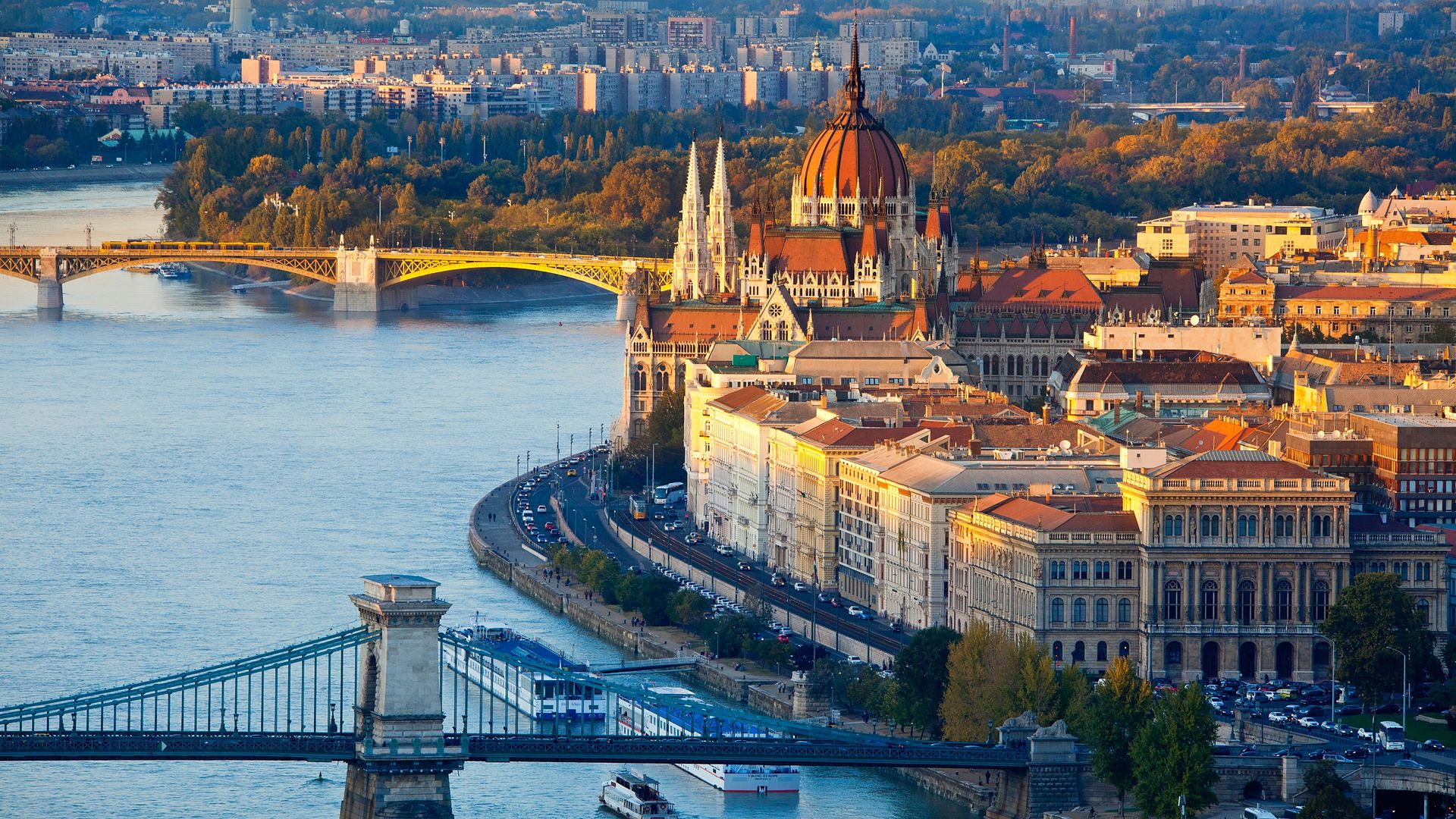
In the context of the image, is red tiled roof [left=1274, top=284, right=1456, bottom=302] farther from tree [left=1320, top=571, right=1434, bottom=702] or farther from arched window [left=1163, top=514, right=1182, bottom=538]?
tree [left=1320, top=571, right=1434, bottom=702]

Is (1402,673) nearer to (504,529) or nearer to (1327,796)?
(1327,796)

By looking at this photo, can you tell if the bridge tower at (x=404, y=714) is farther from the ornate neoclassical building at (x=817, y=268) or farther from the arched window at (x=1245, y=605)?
the ornate neoclassical building at (x=817, y=268)

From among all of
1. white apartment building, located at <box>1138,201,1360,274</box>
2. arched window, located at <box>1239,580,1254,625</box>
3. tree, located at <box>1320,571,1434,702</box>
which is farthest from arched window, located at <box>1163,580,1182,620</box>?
white apartment building, located at <box>1138,201,1360,274</box>

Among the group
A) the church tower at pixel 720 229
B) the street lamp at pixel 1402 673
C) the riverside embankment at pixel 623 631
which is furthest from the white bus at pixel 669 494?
the street lamp at pixel 1402 673

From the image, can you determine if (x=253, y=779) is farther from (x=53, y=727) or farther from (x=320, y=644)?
(x=320, y=644)

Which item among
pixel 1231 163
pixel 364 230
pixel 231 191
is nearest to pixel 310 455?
pixel 364 230

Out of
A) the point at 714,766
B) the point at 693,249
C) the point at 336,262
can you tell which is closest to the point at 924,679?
the point at 714,766
